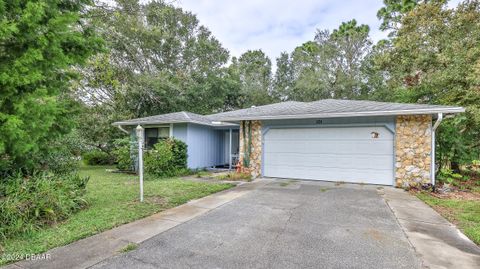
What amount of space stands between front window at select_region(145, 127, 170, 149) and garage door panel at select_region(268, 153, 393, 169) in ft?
17.4

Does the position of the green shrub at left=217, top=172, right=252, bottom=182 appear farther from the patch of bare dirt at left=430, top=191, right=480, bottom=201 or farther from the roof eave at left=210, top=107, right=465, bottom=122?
the patch of bare dirt at left=430, top=191, right=480, bottom=201

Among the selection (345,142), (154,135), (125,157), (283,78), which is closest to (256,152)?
(345,142)

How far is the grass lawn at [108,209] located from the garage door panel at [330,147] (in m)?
2.61

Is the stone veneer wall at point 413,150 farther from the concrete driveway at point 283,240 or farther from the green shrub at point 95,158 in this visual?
the green shrub at point 95,158

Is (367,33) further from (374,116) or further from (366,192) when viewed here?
(366,192)

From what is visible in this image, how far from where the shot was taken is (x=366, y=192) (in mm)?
6898

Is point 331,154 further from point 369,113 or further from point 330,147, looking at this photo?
point 369,113

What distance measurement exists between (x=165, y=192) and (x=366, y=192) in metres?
5.63

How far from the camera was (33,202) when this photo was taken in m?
4.10

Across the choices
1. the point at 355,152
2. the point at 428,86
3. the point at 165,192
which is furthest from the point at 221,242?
the point at 428,86

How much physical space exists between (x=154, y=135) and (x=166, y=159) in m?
2.60

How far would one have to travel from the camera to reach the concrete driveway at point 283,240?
3006 mm

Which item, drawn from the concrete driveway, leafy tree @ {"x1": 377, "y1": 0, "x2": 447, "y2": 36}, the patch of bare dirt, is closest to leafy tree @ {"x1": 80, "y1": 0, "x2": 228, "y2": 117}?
the concrete driveway

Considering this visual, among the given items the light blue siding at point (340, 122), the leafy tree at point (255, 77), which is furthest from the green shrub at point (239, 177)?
the leafy tree at point (255, 77)
